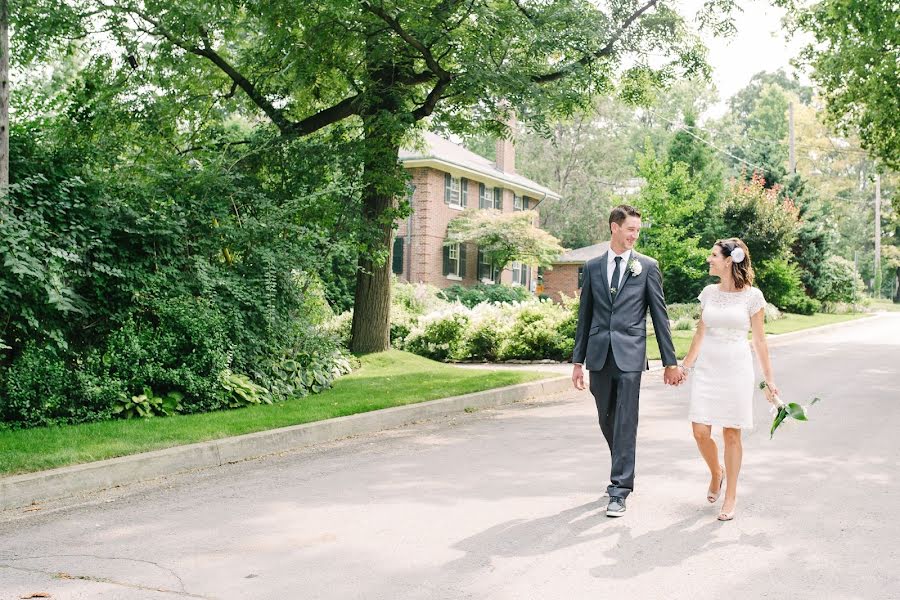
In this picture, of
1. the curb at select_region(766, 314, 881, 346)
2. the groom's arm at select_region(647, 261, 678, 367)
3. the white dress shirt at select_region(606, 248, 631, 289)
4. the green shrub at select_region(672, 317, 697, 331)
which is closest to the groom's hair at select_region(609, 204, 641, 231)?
the white dress shirt at select_region(606, 248, 631, 289)

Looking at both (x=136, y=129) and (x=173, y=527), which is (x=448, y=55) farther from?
(x=173, y=527)

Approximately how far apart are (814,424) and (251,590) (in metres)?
7.70

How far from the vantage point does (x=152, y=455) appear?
25.3 ft

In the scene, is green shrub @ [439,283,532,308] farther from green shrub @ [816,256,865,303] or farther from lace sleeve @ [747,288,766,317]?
lace sleeve @ [747,288,766,317]

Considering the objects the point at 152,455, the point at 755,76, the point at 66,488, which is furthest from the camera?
the point at 755,76

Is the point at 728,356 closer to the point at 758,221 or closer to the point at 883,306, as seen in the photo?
the point at 758,221

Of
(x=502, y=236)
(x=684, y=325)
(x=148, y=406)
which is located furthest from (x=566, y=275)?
(x=148, y=406)

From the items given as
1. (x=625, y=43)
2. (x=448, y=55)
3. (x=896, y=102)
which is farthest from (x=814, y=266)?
(x=448, y=55)

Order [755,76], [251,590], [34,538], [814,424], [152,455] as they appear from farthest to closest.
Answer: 1. [755,76]
2. [814,424]
3. [152,455]
4. [34,538]
5. [251,590]

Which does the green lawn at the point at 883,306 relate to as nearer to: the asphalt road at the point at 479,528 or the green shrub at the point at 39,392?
the asphalt road at the point at 479,528

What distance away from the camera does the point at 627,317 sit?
6211 millimetres

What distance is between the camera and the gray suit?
6.14 metres

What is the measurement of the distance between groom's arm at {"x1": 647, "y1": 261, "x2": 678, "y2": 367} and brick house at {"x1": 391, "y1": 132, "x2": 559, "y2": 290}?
1165 inches

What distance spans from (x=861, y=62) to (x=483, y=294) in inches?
752
